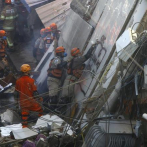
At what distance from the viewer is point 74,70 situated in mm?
11117

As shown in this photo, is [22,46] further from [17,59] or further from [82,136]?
[82,136]

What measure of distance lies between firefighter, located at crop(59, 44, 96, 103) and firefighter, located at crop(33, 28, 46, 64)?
4.15 m

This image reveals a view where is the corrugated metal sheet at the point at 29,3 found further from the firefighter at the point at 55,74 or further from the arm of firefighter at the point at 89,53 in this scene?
the arm of firefighter at the point at 89,53

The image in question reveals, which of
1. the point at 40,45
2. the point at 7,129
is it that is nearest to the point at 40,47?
the point at 40,45

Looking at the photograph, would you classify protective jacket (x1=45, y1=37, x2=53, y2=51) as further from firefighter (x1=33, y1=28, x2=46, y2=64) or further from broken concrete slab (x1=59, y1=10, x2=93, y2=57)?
broken concrete slab (x1=59, y1=10, x2=93, y2=57)

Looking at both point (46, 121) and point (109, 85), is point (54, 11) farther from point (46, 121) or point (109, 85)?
point (109, 85)

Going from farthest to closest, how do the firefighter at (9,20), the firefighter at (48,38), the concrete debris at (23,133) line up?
1. the firefighter at (9,20)
2. the firefighter at (48,38)
3. the concrete debris at (23,133)

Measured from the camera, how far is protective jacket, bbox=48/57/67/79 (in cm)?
1137

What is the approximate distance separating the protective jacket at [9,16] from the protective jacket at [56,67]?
6.82 metres

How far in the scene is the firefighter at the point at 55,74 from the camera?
37.5ft

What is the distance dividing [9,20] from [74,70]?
775cm

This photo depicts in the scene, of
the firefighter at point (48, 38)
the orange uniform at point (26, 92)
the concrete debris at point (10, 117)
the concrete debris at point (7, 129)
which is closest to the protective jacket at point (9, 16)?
the firefighter at point (48, 38)

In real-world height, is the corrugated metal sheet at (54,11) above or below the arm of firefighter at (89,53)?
above

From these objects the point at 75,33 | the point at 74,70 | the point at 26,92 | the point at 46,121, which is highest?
the point at 75,33
